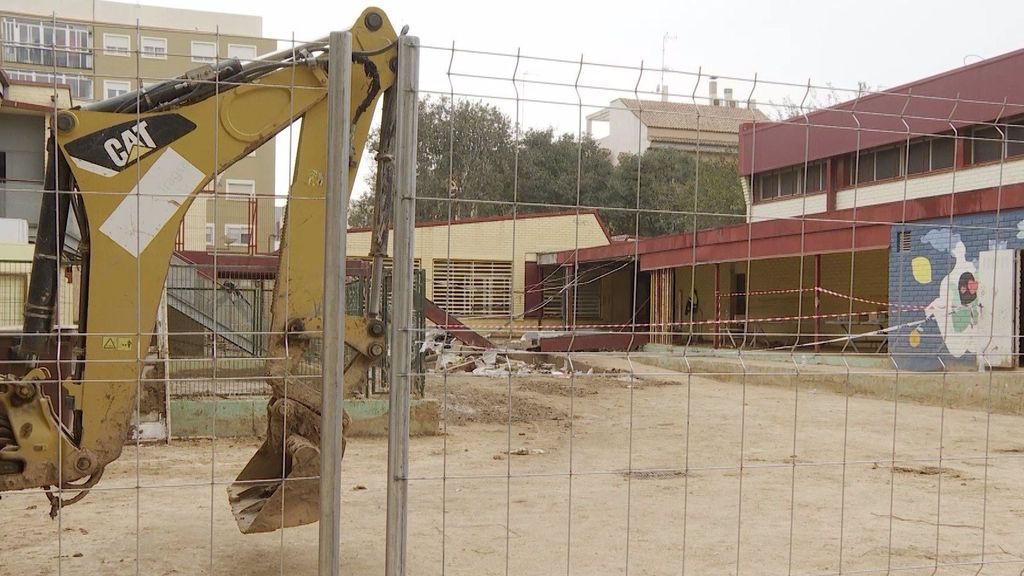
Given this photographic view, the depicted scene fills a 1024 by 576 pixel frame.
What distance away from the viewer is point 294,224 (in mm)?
4113

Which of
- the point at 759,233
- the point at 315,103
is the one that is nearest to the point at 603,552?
the point at 315,103

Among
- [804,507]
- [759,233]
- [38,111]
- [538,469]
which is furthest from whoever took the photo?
[759,233]

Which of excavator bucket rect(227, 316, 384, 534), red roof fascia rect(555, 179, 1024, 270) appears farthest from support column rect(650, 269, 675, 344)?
excavator bucket rect(227, 316, 384, 534)

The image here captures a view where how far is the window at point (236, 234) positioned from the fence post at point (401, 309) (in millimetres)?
9744

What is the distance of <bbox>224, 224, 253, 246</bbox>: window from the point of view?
13.5 metres

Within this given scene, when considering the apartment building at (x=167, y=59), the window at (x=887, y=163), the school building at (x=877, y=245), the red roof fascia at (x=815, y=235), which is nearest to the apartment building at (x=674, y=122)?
the apartment building at (x=167, y=59)

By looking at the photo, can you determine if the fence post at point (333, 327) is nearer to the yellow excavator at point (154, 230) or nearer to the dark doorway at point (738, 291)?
the yellow excavator at point (154, 230)

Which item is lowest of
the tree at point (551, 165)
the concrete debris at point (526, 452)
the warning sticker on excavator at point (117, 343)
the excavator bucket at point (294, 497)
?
the concrete debris at point (526, 452)

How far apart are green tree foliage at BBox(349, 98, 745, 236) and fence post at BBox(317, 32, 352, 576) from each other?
1.47 ft

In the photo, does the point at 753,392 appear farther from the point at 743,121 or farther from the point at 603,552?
the point at 743,121

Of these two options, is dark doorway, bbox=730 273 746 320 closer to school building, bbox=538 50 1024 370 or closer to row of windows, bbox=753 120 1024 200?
school building, bbox=538 50 1024 370

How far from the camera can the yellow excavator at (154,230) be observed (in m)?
3.85

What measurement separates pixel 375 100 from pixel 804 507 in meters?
4.79

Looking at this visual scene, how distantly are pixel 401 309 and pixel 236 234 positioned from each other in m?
12.4
